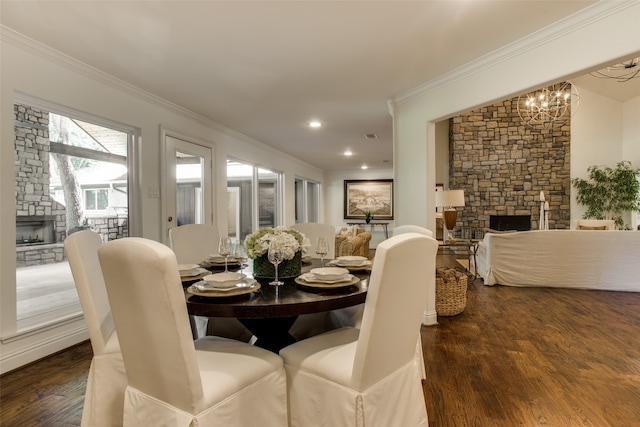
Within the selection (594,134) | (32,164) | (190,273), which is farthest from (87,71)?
(594,134)

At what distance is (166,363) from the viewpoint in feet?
3.99

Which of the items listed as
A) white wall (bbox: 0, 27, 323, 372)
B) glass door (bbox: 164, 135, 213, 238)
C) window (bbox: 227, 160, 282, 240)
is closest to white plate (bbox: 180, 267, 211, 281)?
white wall (bbox: 0, 27, 323, 372)

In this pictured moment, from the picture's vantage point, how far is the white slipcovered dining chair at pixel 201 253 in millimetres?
2205

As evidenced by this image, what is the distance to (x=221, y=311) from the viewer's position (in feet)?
4.63

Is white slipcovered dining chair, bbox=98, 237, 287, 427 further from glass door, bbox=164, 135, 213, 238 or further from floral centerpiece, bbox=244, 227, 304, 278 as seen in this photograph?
glass door, bbox=164, 135, 213, 238

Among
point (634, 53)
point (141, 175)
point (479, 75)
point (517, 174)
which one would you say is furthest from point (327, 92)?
point (517, 174)

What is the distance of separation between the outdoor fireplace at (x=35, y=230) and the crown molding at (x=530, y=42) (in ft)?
11.1

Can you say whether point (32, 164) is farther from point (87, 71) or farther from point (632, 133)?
point (632, 133)

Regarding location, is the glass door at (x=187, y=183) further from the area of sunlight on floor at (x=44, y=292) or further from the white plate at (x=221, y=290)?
the white plate at (x=221, y=290)

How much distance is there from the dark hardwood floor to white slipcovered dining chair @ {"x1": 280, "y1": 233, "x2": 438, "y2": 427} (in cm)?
51

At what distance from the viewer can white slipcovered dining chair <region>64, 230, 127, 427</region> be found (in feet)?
5.31

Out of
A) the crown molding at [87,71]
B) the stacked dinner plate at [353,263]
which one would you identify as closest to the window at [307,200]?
the crown molding at [87,71]

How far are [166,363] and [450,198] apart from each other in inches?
184

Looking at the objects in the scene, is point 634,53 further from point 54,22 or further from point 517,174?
point 517,174
